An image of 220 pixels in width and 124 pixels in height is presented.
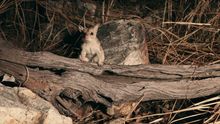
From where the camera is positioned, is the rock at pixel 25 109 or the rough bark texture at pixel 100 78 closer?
the rock at pixel 25 109

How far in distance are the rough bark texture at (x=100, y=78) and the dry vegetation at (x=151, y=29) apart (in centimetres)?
21

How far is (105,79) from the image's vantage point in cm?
462

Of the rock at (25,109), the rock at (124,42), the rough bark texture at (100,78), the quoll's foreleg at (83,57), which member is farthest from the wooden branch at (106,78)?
Answer: the rock at (124,42)

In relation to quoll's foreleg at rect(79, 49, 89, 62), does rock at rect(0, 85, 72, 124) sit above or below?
below

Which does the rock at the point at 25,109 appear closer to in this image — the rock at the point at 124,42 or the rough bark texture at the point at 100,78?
the rough bark texture at the point at 100,78

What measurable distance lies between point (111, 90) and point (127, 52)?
0.69 metres

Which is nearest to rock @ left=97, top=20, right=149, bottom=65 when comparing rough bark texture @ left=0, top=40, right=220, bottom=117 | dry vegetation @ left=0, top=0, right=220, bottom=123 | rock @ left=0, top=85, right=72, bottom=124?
dry vegetation @ left=0, top=0, right=220, bottom=123

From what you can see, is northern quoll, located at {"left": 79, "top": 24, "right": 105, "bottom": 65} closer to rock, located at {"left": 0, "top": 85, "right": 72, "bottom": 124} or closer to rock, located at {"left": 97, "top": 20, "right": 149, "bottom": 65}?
rock, located at {"left": 97, "top": 20, "right": 149, "bottom": 65}

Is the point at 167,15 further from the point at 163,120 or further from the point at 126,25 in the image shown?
the point at 163,120

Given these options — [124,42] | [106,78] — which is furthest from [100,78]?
[124,42]

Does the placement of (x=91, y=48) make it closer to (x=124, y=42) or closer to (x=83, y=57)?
(x=83, y=57)

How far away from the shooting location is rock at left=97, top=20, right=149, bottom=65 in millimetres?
5141

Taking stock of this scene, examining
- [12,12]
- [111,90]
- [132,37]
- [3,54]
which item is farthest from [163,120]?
[12,12]

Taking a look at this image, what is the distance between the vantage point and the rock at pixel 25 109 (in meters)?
4.05
